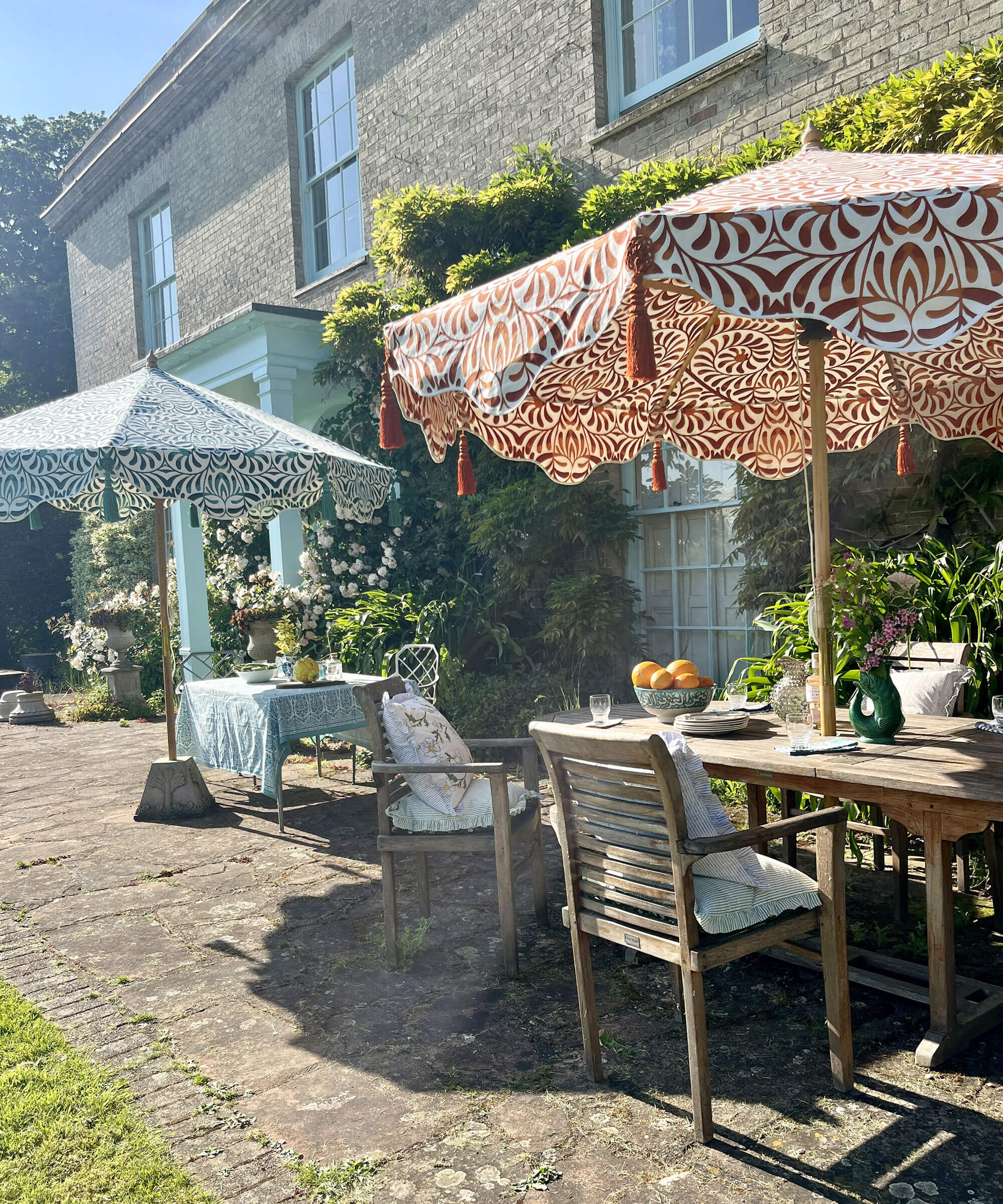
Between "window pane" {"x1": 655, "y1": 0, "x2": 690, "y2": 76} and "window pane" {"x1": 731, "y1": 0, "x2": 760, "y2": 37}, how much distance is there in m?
0.39

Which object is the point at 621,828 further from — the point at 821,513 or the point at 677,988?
the point at 821,513

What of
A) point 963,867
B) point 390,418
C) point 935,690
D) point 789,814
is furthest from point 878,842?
point 390,418

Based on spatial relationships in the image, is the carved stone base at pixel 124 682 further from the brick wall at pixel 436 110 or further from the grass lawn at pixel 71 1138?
the grass lawn at pixel 71 1138

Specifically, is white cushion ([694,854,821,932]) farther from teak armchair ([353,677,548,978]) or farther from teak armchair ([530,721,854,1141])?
teak armchair ([353,677,548,978])

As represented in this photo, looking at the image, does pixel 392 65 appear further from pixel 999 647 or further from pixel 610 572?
pixel 999 647

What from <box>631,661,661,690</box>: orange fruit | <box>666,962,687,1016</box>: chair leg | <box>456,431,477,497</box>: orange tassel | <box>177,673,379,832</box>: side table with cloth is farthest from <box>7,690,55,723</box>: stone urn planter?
<box>666,962,687,1016</box>: chair leg

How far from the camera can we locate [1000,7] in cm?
517

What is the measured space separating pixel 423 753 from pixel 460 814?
277mm

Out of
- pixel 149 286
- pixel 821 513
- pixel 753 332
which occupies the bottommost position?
pixel 821 513

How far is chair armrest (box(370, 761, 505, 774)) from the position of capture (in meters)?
3.30

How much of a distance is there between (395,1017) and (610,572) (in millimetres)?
4952

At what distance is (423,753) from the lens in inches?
143

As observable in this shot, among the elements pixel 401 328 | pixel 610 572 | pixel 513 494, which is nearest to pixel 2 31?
pixel 513 494

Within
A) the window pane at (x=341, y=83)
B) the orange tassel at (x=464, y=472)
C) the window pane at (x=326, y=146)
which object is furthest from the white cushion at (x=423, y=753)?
the window pane at (x=341, y=83)
